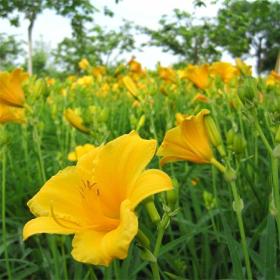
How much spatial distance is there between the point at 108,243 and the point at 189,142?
0.36m

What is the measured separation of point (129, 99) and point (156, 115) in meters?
1.07

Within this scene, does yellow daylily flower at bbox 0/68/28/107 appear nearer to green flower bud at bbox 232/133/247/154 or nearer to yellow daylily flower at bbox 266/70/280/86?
green flower bud at bbox 232/133/247/154

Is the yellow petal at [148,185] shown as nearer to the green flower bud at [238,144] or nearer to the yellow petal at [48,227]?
the yellow petal at [48,227]

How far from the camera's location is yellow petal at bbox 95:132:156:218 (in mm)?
807

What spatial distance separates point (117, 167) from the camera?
0.83 meters

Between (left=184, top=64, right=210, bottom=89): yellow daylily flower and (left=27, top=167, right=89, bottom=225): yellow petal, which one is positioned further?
(left=184, top=64, right=210, bottom=89): yellow daylily flower

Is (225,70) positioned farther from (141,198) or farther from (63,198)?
(141,198)

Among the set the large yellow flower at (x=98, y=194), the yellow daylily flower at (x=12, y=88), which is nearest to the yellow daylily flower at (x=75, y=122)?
the yellow daylily flower at (x=12, y=88)

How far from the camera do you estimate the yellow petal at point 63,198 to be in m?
0.83

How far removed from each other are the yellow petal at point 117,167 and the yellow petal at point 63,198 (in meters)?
0.05

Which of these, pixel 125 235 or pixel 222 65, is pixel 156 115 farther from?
pixel 125 235

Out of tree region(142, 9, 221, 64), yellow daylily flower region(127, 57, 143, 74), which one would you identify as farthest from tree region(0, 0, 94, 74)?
yellow daylily flower region(127, 57, 143, 74)

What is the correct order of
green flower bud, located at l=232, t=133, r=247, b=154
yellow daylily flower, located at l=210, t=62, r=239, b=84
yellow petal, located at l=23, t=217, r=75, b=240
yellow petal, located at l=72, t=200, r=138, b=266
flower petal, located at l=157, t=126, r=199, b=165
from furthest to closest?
1. yellow daylily flower, located at l=210, t=62, r=239, b=84
2. green flower bud, located at l=232, t=133, r=247, b=154
3. flower petal, located at l=157, t=126, r=199, b=165
4. yellow petal, located at l=23, t=217, r=75, b=240
5. yellow petal, located at l=72, t=200, r=138, b=266

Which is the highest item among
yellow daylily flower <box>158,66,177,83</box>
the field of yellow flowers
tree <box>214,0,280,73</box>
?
tree <box>214,0,280,73</box>
